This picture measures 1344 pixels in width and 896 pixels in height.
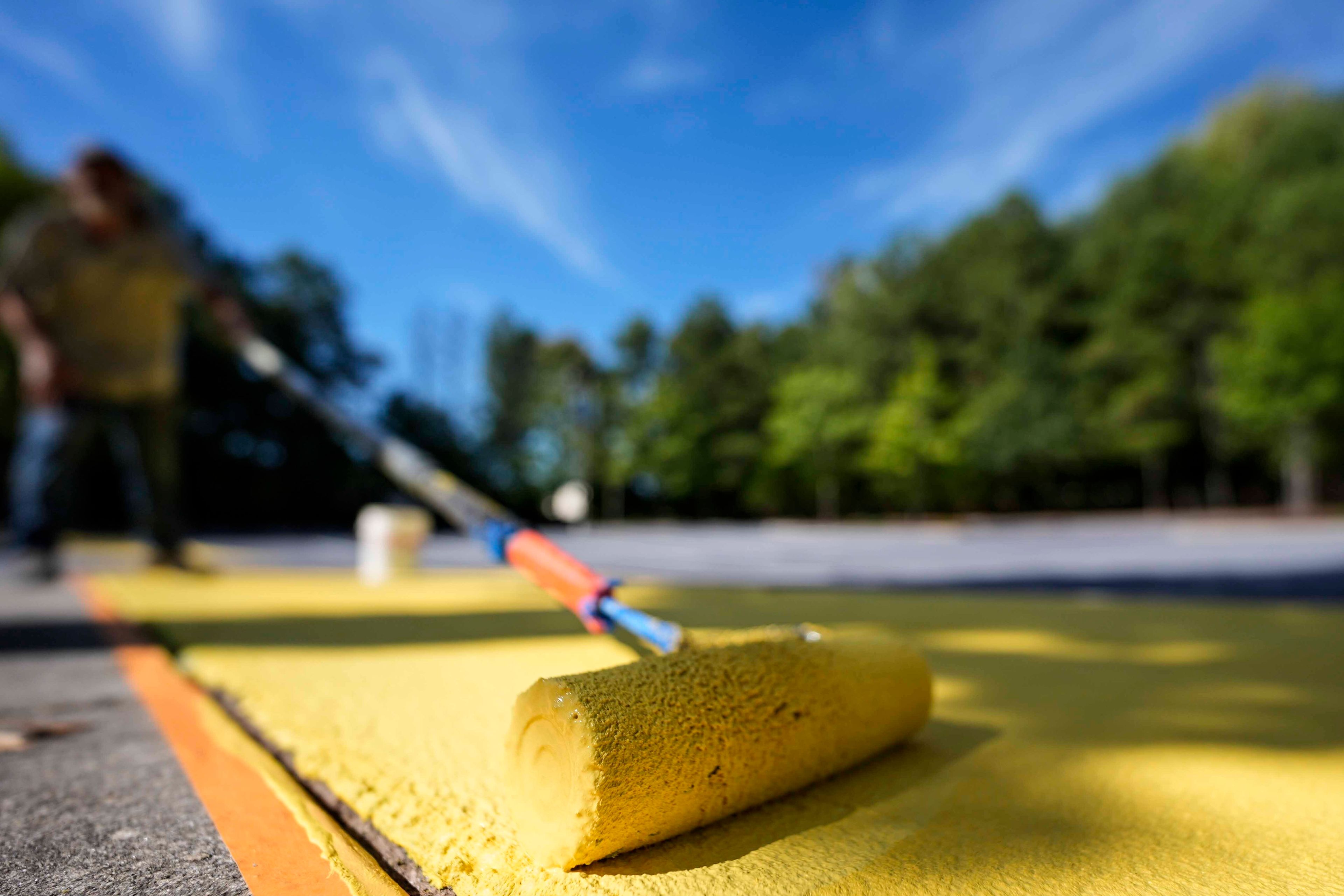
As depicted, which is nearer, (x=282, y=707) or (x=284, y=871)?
(x=284, y=871)

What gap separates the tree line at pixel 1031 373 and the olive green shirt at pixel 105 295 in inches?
998

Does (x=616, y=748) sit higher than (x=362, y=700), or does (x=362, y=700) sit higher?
(x=616, y=748)

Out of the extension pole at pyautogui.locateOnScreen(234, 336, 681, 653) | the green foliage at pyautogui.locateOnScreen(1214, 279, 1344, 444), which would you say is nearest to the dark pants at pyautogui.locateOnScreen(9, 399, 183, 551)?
the extension pole at pyautogui.locateOnScreen(234, 336, 681, 653)

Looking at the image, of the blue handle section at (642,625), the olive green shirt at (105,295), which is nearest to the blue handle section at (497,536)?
the blue handle section at (642,625)

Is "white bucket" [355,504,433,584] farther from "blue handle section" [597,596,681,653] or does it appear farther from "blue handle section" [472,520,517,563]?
"blue handle section" [597,596,681,653]

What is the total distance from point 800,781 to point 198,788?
1.00 meters

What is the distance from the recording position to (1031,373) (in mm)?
29828

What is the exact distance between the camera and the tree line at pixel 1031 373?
2548cm

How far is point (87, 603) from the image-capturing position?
151 inches

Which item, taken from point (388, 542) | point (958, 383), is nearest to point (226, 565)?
point (388, 542)

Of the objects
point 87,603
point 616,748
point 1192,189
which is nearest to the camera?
point 616,748

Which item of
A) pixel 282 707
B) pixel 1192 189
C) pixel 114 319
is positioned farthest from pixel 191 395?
pixel 1192 189

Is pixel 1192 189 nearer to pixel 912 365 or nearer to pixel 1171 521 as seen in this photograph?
pixel 912 365

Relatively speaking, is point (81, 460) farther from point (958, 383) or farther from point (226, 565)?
point (958, 383)
